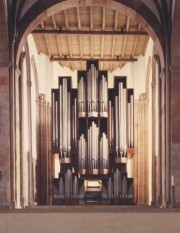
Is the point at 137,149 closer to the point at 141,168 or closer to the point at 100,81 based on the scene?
the point at 141,168

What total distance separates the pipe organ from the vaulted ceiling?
124 centimetres

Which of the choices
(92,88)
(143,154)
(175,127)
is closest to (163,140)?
(175,127)

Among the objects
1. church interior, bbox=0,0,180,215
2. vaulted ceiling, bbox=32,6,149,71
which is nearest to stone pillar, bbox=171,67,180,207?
church interior, bbox=0,0,180,215

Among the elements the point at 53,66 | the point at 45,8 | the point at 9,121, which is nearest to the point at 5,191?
the point at 9,121

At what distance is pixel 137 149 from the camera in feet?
71.2

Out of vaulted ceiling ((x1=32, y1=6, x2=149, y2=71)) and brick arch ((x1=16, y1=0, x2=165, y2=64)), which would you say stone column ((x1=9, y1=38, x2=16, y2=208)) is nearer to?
brick arch ((x1=16, y1=0, x2=165, y2=64))

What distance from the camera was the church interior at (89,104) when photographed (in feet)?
50.7

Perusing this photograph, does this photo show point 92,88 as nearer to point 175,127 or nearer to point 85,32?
point 85,32

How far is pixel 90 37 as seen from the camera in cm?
2081

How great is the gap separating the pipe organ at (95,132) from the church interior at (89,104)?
0.03m

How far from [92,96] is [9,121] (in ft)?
17.9

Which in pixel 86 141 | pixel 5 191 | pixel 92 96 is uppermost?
pixel 92 96

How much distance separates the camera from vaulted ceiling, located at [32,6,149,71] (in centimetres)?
1867

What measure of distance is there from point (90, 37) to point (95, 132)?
3247 mm
